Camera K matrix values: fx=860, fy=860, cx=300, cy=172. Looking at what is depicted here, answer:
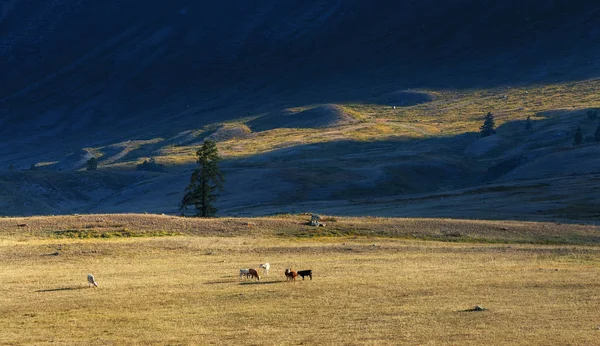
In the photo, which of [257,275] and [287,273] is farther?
[257,275]

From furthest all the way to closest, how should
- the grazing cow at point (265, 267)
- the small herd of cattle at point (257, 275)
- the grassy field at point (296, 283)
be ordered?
the grazing cow at point (265, 267) < the small herd of cattle at point (257, 275) < the grassy field at point (296, 283)

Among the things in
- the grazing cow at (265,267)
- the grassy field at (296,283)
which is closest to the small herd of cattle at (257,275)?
the grazing cow at (265,267)

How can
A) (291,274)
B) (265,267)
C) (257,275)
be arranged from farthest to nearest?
(265,267), (257,275), (291,274)

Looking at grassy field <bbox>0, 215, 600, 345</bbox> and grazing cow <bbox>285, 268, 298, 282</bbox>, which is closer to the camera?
grassy field <bbox>0, 215, 600, 345</bbox>

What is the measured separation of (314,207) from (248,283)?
269 ft

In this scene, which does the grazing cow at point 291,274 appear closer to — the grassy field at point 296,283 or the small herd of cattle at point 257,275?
the small herd of cattle at point 257,275

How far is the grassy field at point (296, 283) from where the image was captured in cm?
3412

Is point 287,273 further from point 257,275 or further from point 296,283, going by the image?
point 257,275

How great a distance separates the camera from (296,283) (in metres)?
46.5

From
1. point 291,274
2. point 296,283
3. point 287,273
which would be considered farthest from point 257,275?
point 296,283

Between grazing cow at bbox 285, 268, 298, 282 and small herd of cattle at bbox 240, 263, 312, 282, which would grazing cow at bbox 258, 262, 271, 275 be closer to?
small herd of cattle at bbox 240, 263, 312, 282

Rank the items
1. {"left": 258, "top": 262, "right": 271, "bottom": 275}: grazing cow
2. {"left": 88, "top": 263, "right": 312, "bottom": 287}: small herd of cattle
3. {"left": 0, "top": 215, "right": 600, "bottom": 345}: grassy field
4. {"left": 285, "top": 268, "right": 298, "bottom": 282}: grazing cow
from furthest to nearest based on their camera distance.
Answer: {"left": 258, "top": 262, "right": 271, "bottom": 275}: grazing cow → {"left": 285, "top": 268, "right": 298, "bottom": 282}: grazing cow → {"left": 88, "top": 263, "right": 312, "bottom": 287}: small herd of cattle → {"left": 0, "top": 215, "right": 600, "bottom": 345}: grassy field

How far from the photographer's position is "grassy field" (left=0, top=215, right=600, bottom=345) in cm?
3412

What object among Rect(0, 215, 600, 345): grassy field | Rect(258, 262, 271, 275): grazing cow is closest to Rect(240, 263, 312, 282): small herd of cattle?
Rect(258, 262, 271, 275): grazing cow
